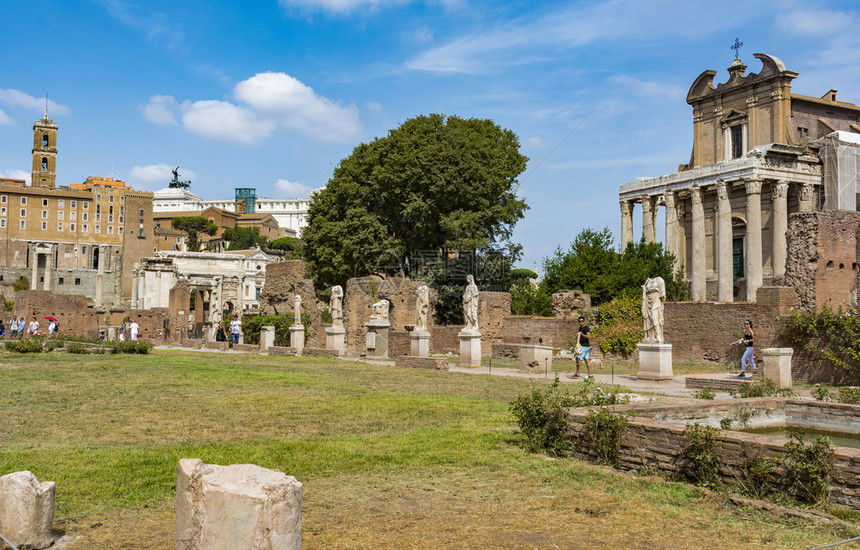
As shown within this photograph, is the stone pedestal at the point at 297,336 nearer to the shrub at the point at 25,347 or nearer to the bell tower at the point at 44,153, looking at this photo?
the shrub at the point at 25,347

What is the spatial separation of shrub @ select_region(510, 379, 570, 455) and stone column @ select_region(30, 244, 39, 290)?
336ft

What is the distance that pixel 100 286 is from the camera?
91.0 m

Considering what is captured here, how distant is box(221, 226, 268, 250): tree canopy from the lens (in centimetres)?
13250

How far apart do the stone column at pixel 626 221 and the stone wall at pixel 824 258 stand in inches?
1034

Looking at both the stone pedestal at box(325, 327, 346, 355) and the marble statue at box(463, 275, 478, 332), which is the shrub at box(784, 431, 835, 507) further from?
the stone pedestal at box(325, 327, 346, 355)

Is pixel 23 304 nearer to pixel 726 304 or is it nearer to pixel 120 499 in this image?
pixel 726 304

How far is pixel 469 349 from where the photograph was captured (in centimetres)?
2161

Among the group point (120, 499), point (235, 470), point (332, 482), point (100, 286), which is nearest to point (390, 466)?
point (332, 482)

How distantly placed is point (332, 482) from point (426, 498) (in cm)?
100

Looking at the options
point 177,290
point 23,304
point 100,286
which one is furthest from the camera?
point 100,286

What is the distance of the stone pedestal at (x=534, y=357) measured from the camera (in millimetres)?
19906

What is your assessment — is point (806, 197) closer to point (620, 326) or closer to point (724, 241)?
point (724, 241)

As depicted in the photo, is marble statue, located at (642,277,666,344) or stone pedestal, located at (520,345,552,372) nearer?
marble statue, located at (642,277,666,344)

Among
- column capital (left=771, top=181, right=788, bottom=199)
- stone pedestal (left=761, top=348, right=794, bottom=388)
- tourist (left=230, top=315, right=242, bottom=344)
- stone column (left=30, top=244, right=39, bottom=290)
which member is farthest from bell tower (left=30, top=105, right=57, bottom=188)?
stone pedestal (left=761, top=348, right=794, bottom=388)
